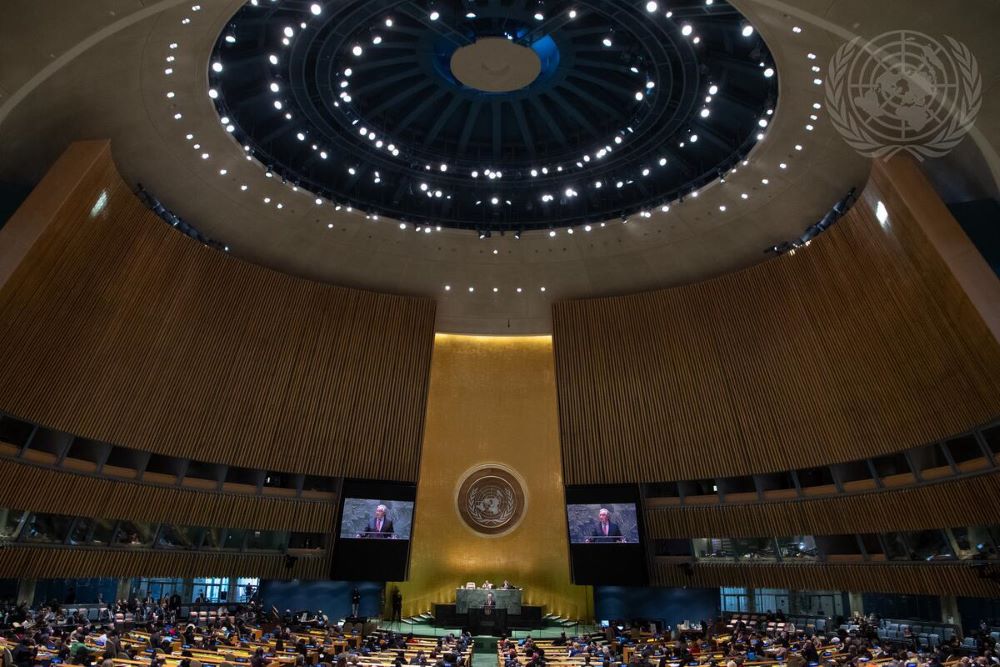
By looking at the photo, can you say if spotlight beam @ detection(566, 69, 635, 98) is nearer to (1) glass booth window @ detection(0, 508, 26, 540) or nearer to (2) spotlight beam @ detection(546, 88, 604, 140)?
(2) spotlight beam @ detection(546, 88, 604, 140)

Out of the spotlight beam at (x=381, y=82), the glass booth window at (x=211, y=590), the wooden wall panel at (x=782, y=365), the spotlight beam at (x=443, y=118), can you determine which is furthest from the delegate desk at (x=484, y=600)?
the spotlight beam at (x=381, y=82)

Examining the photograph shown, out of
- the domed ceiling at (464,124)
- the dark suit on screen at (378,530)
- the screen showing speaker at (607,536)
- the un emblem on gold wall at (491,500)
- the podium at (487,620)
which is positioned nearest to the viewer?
the domed ceiling at (464,124)

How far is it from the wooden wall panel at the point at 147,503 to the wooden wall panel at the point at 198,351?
1.00 m

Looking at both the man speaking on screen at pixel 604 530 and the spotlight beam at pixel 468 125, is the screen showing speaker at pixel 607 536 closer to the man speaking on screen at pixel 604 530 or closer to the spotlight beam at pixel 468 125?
the man speaking on screen at pixel 604 530

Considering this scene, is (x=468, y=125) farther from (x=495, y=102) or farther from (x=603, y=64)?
(x=603, y=64)

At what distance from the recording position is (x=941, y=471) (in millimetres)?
15469

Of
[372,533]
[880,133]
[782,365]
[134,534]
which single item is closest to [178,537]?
[134,534]

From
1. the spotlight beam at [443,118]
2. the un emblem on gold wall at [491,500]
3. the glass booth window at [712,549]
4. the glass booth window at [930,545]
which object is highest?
the spotlight beam at [443,118]

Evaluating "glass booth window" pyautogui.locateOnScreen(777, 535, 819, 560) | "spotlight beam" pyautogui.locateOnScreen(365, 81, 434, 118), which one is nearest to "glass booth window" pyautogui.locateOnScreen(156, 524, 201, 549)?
"spotlight beam" pyautogui.locateOnScreen(365, 81, 434, 118)

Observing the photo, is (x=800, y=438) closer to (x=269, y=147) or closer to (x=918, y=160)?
(x=918, y=160)

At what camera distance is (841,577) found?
17.1m

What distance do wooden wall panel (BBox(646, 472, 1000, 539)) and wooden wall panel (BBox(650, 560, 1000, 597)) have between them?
0.85 metres

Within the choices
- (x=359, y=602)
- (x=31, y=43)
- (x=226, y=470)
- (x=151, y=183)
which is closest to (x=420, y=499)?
(x=359, y=602)

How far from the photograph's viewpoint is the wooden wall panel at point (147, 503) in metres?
15.0
